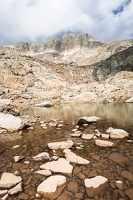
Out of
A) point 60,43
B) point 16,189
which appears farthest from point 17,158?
point 60,43

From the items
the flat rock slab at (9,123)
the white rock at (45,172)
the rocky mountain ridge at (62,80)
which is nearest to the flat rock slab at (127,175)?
the white rock at (45,172)

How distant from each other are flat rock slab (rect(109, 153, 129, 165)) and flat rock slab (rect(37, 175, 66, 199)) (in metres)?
2.29

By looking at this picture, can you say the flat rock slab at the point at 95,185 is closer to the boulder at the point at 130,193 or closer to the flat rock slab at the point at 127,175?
the boulder at the point at 130,193

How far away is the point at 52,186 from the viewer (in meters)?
4.26

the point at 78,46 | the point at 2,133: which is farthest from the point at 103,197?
the point at 78,46

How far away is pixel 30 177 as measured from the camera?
15.9ft

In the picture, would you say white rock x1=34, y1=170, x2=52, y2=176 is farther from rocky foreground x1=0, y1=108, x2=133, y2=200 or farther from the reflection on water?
the reflection on water

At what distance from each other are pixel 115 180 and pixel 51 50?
13952 cm

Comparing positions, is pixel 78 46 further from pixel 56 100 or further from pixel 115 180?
pixel 115 180

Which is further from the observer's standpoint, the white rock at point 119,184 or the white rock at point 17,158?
the white rock at point 17,158

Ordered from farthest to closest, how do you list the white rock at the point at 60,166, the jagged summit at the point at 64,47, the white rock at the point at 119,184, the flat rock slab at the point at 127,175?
1. the jagged summit at the point at 64,47
2. the white rock at the point at 60,166
3. the flat rock slab at the point at 127,175
4. the white rock at the point at 119,184

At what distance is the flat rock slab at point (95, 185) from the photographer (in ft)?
13.3

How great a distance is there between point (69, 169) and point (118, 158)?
213cm

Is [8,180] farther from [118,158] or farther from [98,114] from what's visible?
[98,114]
